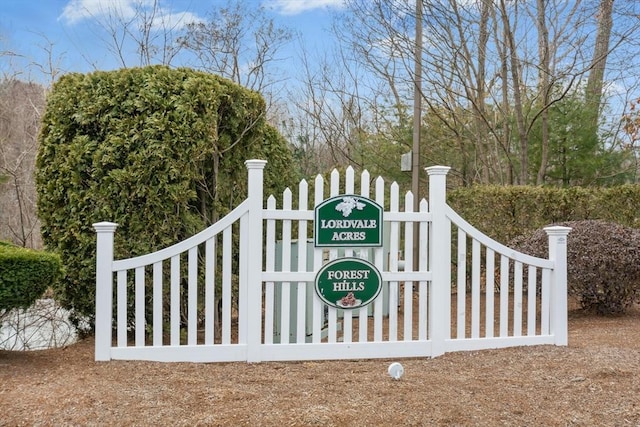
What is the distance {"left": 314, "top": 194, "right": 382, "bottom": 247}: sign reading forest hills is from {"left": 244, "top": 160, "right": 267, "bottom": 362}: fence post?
0.44 meters

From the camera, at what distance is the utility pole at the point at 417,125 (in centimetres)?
836

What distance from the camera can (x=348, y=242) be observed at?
4.36m

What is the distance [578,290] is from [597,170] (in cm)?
530

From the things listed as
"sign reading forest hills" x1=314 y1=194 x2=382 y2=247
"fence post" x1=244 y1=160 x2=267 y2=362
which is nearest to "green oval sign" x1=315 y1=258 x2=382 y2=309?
"sign reading forest hills" x1=314 y1=194 x2=382 y2=247

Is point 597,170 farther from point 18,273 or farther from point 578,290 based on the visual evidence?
point 18,273

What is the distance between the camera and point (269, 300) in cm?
428

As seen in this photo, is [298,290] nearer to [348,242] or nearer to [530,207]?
[348,242]

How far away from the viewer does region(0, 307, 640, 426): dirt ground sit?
122 inches

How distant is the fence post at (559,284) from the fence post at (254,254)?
2502 mm

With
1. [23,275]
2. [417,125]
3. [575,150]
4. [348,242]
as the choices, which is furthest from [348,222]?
[575,150]

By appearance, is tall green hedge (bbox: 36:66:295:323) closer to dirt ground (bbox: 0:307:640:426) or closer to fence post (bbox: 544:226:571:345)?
dirt ground (bbox: 0:307:640:426)

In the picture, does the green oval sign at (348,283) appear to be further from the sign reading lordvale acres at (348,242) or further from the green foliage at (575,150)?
the green foliage at (575,150)

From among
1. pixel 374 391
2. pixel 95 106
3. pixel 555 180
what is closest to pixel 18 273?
pixel 95 106

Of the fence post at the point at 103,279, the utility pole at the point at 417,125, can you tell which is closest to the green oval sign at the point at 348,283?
the fence post at the point at 103,279
